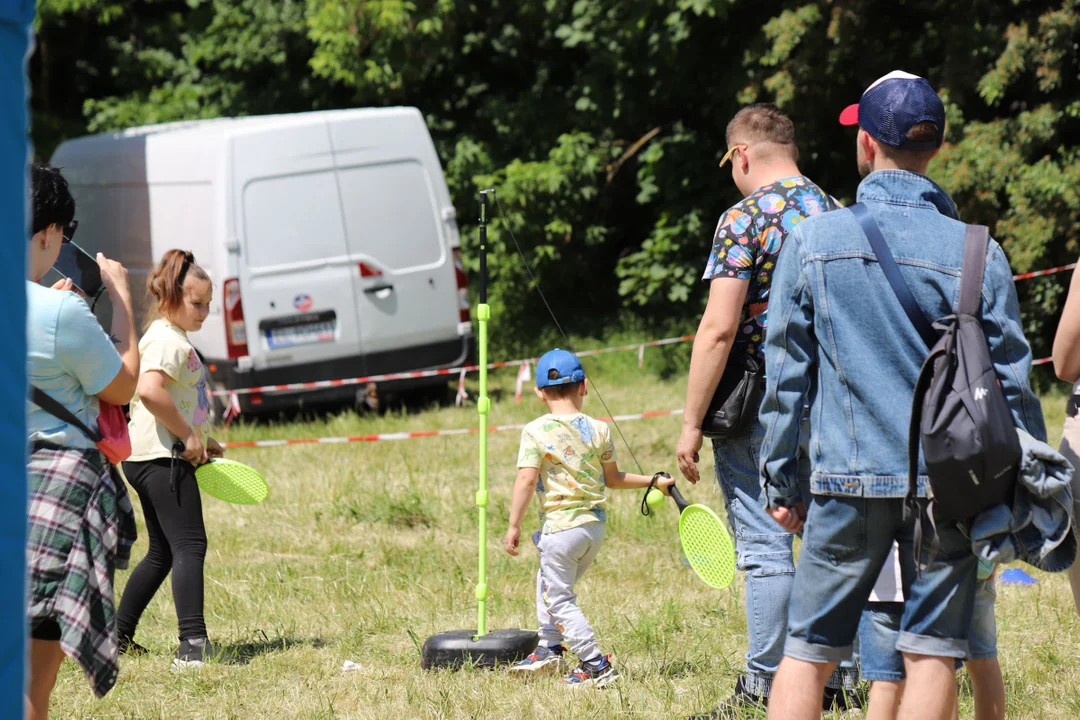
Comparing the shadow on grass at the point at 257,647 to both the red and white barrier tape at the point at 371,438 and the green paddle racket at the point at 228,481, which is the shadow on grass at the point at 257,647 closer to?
the green paddle racket at the point at 228,481

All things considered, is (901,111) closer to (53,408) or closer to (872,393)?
(872,393)

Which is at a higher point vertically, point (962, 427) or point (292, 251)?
point (962, 427)

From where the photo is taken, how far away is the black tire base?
4.61 meters

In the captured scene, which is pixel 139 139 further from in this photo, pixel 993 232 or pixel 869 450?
pixel 869 450

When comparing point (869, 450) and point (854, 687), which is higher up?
point (869, 450)

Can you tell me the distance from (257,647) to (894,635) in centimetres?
291

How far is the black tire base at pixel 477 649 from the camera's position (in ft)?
15.1

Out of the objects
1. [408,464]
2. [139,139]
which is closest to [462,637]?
[408,464]

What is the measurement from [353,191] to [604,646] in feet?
22.1

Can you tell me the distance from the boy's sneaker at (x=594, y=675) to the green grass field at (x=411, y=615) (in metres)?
0.06

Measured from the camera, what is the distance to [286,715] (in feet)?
14.1

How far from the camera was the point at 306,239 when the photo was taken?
35.2 ft

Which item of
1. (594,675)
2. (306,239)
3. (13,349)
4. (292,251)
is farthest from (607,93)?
(13,349)

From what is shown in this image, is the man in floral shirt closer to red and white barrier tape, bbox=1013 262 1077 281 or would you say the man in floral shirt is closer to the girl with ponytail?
the girl with ponytail
